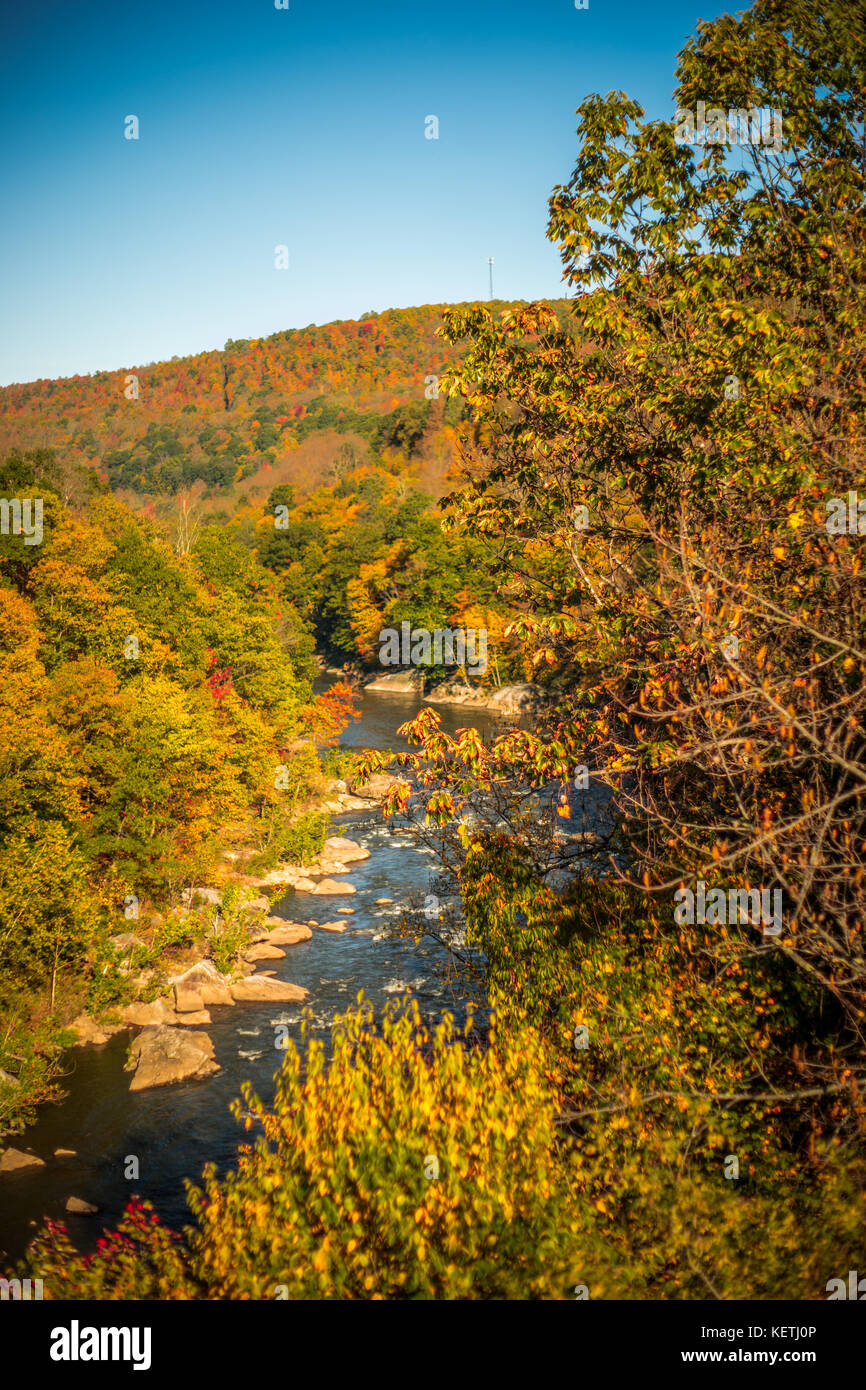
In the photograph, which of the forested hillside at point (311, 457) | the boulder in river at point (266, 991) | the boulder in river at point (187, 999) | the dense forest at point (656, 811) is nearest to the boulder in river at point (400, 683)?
the forested hillside at point (311, 457)

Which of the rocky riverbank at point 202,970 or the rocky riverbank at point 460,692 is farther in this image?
the rocky riverbank at point 460,692

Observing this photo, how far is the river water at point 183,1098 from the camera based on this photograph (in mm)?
14125

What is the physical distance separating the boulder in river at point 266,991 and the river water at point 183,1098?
35cm

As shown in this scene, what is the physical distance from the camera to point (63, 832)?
2055 cm

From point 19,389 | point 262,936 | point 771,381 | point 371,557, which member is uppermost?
point 19,389

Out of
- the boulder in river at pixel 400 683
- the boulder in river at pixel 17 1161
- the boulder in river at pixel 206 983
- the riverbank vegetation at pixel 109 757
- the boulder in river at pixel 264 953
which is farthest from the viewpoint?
the boulder in river at pixel 400 683

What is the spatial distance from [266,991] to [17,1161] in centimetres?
743

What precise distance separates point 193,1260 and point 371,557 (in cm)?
7469

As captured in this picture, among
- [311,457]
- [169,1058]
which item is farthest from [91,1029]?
[311,457]

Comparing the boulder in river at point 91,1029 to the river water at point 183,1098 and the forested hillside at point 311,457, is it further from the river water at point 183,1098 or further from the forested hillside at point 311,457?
the forested hillside at point 311,457

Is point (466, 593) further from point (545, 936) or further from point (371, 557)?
point (545, 936)

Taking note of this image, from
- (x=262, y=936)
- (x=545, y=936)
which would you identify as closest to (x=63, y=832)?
(x=262, y=936)

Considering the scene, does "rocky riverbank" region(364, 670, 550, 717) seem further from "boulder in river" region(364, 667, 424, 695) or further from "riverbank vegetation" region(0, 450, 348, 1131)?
"riverbank vegetation" region(0, 450, 348, 1131)

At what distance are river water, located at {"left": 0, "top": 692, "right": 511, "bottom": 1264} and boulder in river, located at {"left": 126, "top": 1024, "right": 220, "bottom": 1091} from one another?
0.24m
